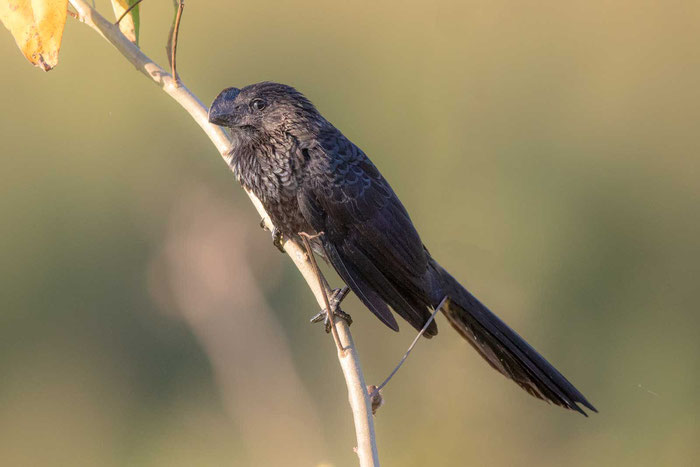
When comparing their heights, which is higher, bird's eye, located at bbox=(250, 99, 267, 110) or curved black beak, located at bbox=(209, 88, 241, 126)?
curved black beak, located at bbox=(209, 88, 241, 126)

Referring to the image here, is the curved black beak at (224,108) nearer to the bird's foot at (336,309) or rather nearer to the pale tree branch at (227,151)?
the pale tree branch at (227,151)

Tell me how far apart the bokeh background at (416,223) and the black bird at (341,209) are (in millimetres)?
753

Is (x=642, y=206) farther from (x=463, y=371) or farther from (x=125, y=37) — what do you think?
(x=125, y=37)

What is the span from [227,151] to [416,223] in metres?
1.23

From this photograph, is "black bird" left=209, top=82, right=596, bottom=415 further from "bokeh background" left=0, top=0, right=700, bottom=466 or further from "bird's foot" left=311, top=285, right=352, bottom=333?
"bokeh background" left=0, top=0, right=700, bottom=466

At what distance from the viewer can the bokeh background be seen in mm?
2184

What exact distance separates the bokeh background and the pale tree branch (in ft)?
3.37

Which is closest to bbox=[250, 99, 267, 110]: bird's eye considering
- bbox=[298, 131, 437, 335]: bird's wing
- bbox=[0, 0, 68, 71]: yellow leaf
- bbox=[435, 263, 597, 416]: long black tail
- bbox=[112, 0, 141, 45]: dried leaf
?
bbox=[298, 131, 437, 335]: bird's wing

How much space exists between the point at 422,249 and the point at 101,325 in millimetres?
1432

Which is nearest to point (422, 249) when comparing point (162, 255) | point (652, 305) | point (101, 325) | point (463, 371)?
point (463, 371)

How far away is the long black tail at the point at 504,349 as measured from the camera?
48.4 inches

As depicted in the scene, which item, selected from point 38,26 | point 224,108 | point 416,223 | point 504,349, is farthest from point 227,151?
point 416,223

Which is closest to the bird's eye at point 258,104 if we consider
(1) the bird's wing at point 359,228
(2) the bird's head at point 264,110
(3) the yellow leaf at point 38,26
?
(2) the bird's head at point 264,110

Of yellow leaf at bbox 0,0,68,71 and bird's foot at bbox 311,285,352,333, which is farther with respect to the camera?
bird's foot at bbox 311,285,352,333
